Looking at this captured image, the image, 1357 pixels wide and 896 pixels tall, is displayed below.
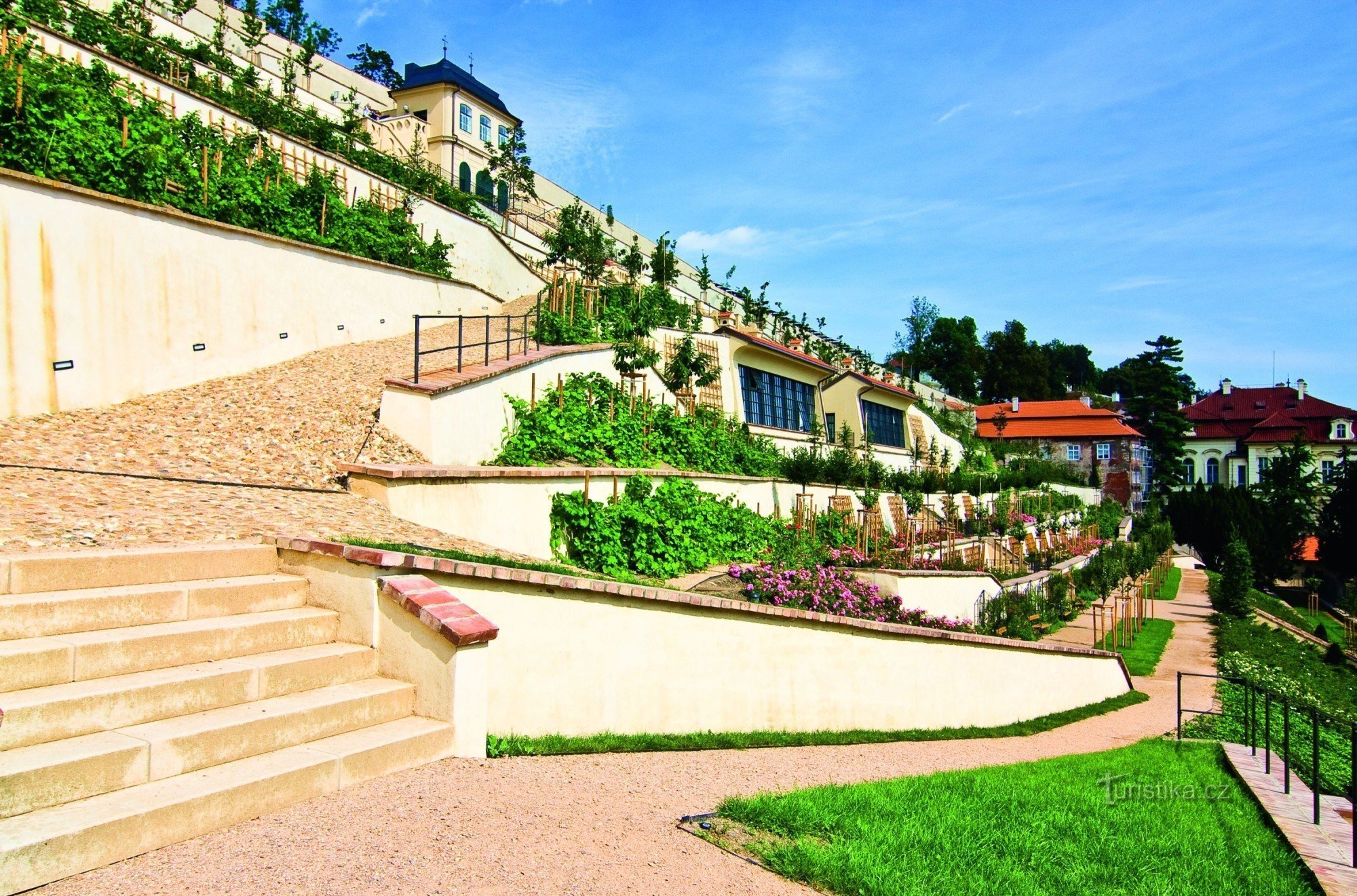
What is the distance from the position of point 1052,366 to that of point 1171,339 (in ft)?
143

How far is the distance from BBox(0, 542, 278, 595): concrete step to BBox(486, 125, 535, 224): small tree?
32.9 metres

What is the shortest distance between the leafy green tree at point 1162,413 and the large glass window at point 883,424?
3803cm

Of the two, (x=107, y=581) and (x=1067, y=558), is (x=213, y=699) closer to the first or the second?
(x=107, y=581)

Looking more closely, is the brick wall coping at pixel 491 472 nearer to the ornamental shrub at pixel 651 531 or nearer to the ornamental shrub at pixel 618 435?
the ornamental shrub at pixel 651 531

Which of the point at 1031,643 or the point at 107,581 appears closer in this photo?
the point at 107,581

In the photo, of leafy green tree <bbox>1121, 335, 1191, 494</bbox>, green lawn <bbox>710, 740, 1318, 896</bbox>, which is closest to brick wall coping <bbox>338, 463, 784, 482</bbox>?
green lawn <bbox>710, 740, 1318, 896</bbox>

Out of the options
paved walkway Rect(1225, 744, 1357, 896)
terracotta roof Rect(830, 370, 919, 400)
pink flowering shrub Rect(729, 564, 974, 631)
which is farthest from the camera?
terracotta roof Rect(830, 370, 919, 400)

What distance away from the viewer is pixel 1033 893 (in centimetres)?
398

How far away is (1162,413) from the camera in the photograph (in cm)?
6469

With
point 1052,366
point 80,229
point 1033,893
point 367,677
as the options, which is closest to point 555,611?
point 367,677

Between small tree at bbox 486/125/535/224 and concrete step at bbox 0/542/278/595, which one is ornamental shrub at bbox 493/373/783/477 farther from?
small tree at bbox 486/125/535/224

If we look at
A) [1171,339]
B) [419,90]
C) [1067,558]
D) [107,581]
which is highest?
[419,90]

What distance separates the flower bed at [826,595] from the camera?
37.0 ft

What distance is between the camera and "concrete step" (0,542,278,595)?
4.50m
